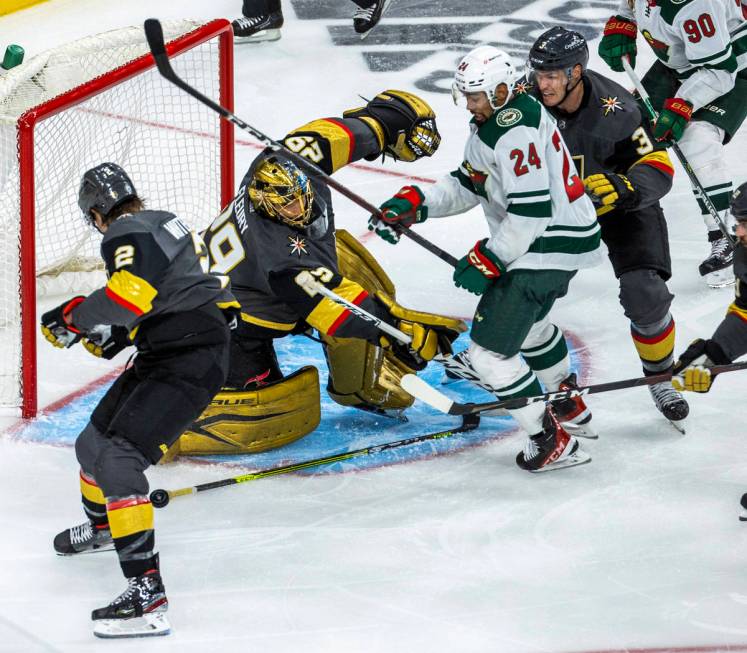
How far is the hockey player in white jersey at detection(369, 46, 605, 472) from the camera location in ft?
12.4

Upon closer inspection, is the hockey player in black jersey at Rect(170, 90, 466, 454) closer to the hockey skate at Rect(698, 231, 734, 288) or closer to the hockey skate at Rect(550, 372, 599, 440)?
the hockey skate at Rect(550, 372, 599, 440)

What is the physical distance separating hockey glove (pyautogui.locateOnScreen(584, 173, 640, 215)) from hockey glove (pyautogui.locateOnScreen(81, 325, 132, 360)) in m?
1.41

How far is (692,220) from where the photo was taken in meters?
5.87

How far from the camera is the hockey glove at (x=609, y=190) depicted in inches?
162

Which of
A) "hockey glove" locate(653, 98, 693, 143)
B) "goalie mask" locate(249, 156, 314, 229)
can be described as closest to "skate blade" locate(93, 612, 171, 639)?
"goalie mask" locate(249, 156, 314, 229)

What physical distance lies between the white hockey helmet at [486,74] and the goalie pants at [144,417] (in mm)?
895

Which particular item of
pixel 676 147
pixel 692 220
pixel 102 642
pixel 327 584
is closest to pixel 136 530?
pixel 102 642

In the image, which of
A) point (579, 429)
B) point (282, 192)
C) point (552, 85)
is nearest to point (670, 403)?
point (579, 429)

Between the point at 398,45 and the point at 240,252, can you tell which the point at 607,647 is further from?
the point at 398,45

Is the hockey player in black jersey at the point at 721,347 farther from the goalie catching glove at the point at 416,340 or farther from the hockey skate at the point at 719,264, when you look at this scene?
the hockey skate at the point at 719,264

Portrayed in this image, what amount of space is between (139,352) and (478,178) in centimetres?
107

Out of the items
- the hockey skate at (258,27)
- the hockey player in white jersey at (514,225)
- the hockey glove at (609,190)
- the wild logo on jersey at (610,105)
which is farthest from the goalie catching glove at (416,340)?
the hockey skate at (258,27)

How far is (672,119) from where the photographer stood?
5051 mm

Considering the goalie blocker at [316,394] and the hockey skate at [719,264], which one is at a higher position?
the goalie blocker at [316,394]
